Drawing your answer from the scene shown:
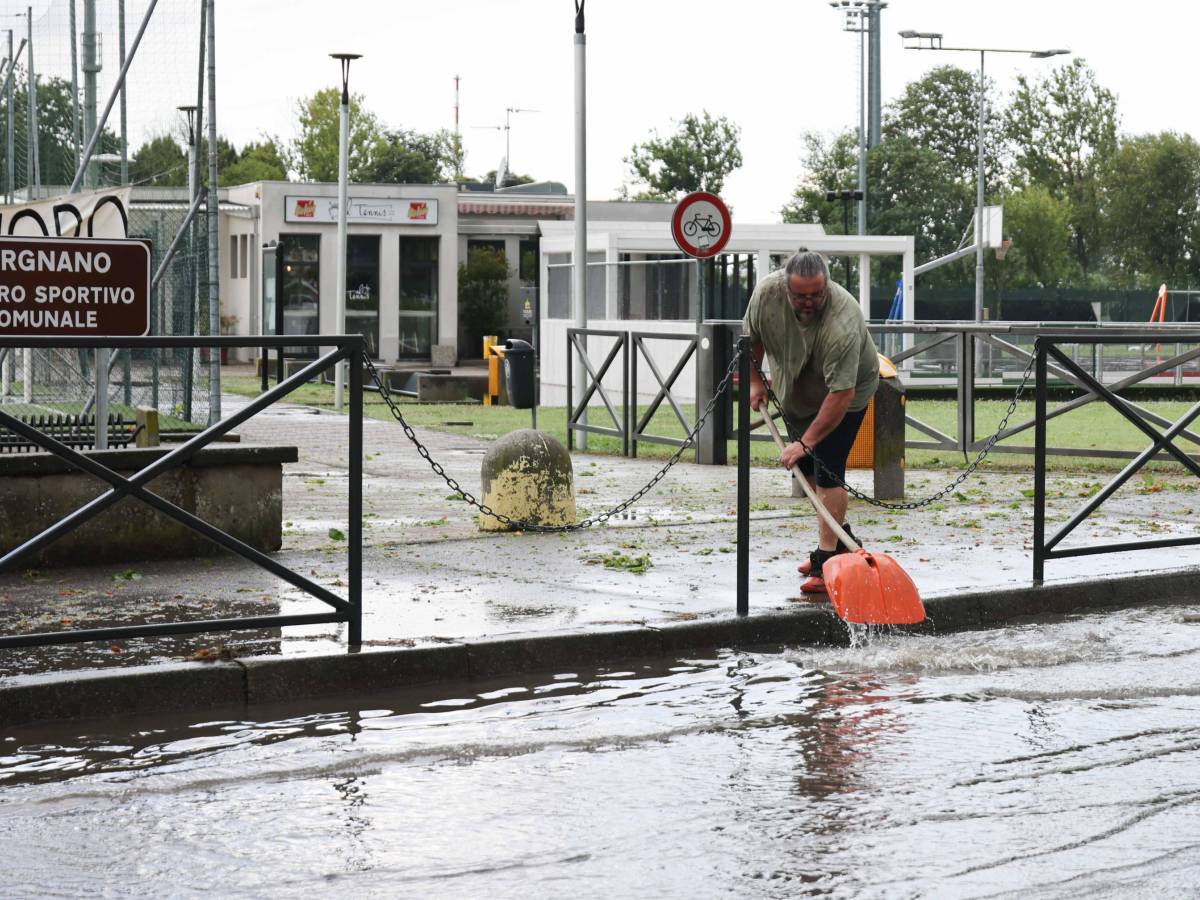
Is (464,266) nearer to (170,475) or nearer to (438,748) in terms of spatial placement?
(170,475)

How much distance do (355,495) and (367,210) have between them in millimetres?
38350

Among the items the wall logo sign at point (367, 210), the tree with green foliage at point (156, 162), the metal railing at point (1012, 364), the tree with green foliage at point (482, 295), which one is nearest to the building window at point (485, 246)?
the tree with green foliage at point (482, 295)

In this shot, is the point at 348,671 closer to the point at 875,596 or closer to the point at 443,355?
the point at 875,596

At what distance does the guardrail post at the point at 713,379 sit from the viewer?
1608 centimetres

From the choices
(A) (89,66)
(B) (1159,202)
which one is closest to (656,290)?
(A) (89,66)

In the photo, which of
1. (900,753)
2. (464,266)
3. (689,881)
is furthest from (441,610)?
(464,266)

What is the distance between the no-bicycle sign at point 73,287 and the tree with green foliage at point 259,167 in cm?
6644

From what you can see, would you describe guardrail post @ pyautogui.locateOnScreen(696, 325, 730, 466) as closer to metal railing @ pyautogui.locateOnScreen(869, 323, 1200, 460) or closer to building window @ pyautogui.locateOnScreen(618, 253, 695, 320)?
metal railing @ pyautogui.locateOnScreen(869, 323, 1200, 460)

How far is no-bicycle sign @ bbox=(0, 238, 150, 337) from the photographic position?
846 centimetres

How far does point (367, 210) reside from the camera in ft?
147

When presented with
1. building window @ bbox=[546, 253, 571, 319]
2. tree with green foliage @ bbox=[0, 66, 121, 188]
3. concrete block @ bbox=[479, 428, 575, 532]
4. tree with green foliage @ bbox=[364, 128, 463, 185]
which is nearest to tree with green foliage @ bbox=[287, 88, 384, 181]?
tree with green foliage @ bbox=[364, 128, 463, 185]

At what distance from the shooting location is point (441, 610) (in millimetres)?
→ 8008

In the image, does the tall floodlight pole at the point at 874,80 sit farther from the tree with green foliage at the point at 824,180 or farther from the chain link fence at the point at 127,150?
the chain link fence at the point at 127,150

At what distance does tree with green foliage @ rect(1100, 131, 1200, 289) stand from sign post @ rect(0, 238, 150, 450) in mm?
84747
